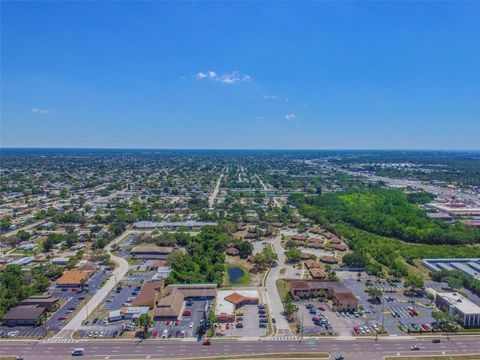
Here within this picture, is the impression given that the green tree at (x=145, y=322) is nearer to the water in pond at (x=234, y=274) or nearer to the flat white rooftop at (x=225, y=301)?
the flat white rooftop at (x=225, y=301)

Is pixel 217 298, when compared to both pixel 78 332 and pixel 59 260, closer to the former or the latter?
pixel 78 332

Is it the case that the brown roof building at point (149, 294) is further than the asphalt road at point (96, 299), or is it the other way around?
the brown roof building at point (149, 294)

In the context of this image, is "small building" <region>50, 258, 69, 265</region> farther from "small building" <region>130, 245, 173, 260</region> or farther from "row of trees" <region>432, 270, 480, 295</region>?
"row of trees" <region>432, 270, 480, 295</region>

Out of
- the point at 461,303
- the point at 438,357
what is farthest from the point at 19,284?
the point at 461,303

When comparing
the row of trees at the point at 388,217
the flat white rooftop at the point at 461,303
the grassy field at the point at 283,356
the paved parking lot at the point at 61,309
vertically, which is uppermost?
the row of trees at the point at 388,217

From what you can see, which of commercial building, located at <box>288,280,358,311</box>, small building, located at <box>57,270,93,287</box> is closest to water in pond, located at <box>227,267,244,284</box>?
commercial building, located at <box>288,280,358,311</box>

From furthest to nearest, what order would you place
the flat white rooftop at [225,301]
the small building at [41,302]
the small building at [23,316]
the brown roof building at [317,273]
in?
1. the brown roof building at [317,273]
2. the small building at [41,302]
3. the flat white rooftop at [225,301]
4. the small building at [23,316]

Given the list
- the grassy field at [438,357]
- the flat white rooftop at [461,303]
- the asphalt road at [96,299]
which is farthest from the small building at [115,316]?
the flat white rooftop at [461,303]
